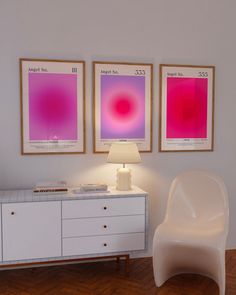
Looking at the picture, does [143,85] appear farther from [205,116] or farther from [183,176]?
[183,176]

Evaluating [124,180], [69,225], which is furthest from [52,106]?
[69,225]

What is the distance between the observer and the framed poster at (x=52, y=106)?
3.48m

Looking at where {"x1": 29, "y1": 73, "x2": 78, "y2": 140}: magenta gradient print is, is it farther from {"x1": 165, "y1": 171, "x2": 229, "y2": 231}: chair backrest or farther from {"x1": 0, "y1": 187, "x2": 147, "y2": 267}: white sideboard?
{"x1": 165, "y1": 171, "x2": 229, "y2": 231}: chair backrest

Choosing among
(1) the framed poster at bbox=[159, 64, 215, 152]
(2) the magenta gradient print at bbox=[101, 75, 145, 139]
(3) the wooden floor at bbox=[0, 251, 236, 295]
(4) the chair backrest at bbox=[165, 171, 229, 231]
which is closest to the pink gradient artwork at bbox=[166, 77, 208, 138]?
(1) the framed poster at bbox=[159, 64, 215, 152]

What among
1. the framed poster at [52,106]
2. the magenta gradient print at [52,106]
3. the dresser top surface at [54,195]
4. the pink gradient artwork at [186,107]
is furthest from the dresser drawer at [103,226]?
the pink gradient artwork at [186,107]

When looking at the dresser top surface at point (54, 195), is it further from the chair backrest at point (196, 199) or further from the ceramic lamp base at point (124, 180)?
the chair backrest at point (196, 199)

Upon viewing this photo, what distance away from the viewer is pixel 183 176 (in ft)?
11.6

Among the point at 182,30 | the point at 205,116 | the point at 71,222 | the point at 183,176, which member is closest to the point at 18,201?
the point at 71,222

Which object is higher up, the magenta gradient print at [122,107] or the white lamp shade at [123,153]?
the magenta gradient print at [122,107]

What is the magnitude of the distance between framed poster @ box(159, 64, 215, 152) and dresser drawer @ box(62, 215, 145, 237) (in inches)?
33.4

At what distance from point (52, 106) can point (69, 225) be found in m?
1.11

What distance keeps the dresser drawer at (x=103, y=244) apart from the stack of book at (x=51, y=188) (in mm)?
423

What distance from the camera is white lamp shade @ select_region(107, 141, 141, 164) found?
3.38m

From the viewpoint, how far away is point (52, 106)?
3541 mm
